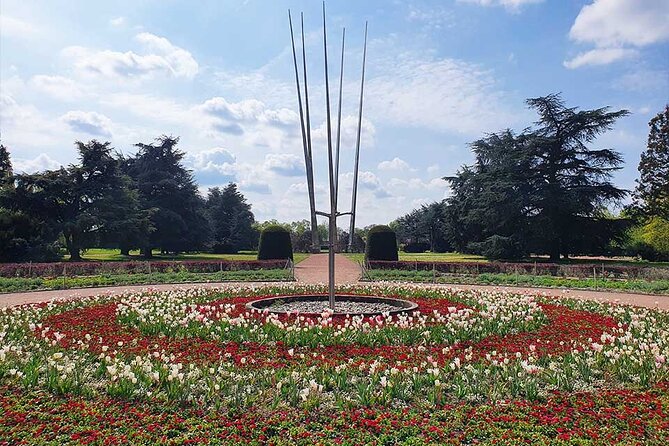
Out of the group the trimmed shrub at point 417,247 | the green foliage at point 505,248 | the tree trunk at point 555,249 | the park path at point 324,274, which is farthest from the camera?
the trimmed shrub at point 417,247

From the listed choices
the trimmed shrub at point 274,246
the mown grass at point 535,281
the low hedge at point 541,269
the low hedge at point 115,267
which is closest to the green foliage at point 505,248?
the low hedge at point 541,269

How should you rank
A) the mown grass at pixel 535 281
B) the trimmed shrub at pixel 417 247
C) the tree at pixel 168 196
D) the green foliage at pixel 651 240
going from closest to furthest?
1. the mown grass at pixel 535 281
2. the green foliage at pixel 651 240
3. the tree at pixel 168 196
4. the trimmed shrub at pixel 417 247

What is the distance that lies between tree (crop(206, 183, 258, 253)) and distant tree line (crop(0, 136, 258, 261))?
393 inches

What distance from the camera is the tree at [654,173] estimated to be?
37.6 m

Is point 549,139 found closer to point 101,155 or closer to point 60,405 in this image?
point 101,155

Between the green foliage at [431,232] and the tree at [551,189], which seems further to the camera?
the green foliage at [431,232]

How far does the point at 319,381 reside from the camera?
5.52 m

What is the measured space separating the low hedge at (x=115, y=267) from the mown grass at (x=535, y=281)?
645cm

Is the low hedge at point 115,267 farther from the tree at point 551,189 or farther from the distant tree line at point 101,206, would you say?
the tree at point 551,189

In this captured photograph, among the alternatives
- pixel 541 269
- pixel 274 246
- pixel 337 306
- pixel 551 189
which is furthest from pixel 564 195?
pixel 337 306

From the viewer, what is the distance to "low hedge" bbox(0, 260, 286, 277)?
826 inches

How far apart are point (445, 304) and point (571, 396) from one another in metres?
6.40

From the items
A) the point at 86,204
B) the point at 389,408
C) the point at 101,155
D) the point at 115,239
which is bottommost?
the point at 389,408

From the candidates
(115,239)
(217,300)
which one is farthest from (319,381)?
(115,239)
